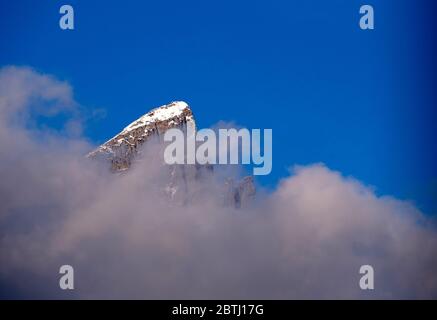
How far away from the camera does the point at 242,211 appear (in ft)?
530

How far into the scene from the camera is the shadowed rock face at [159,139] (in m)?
170

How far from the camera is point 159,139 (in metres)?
174

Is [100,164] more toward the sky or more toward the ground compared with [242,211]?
more toward the sky

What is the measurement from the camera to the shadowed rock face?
16950 cm

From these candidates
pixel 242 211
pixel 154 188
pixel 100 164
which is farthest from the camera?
pixel 154 188
